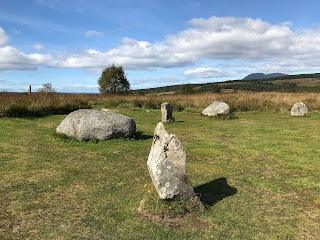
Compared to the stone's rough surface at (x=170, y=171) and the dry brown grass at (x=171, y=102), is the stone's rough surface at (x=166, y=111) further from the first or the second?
the stone's rough surface at (x=170, y=171)

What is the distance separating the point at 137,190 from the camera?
18.1 ft

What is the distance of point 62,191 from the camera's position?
5.41 meters

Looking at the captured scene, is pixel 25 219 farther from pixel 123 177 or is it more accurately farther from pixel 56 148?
pixel 56 148

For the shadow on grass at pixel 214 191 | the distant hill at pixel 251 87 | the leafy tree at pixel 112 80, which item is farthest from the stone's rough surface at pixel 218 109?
the distant hill at pixel 251 87

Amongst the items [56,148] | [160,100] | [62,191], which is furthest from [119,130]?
[160,100]

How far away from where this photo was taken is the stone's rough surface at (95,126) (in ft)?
31.8

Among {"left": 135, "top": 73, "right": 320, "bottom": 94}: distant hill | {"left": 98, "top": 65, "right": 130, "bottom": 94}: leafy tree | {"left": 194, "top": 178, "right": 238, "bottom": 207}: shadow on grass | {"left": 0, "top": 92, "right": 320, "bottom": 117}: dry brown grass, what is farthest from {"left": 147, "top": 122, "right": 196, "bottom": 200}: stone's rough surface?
{"left": 135, "top": 73, "right": 320, "bottom": 94}: distant hill

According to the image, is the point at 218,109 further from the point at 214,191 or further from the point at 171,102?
the point at 214,191

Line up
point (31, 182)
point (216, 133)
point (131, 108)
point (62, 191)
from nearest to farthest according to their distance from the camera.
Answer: point (62, 191)
point (31, 182)
point (216, 133)
point (131, 108)

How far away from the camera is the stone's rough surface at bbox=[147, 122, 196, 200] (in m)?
4.39

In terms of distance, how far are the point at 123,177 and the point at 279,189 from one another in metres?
3.58

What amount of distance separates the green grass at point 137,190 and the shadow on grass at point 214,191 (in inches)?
0.9

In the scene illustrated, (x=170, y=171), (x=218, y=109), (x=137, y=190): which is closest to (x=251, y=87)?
(x=218, y=109)

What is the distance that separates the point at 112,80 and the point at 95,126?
42764 millimetres
